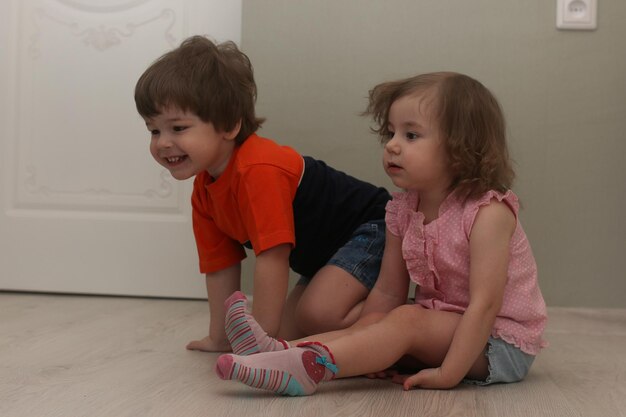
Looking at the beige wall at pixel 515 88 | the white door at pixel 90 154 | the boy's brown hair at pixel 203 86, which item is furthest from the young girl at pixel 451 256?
the white door at pixel 90 154

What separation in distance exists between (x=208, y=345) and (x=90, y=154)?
952 mm

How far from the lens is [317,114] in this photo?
→ 2105 mm

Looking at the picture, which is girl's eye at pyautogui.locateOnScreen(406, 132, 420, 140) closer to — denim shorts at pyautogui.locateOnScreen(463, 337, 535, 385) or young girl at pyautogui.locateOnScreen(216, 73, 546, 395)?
young girl at pyautogui.locateOnScreen(216, 73, 546, 395)

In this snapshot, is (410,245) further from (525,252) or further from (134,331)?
(134,331)

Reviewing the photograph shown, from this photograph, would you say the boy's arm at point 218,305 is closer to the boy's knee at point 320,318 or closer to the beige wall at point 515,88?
the boy's knee at point 320,318

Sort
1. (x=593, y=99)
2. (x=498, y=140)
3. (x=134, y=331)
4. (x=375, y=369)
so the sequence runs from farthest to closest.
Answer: (x=593, y=99) → (x=134, y=331) → (x=498, y=140) → (x=375, y=369)

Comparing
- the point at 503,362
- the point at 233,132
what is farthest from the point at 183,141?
the point at 503,362

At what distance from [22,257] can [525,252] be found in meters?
1.51

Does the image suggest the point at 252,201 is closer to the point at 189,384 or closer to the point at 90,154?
the point at 189,384

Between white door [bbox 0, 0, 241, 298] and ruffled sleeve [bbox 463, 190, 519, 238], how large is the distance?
1121mm

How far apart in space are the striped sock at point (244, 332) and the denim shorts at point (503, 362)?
338 millimetres

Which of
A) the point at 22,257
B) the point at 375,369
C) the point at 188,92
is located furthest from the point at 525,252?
the point at 22,257

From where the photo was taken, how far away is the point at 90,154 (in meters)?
2.27

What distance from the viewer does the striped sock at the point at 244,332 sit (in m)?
1.17
